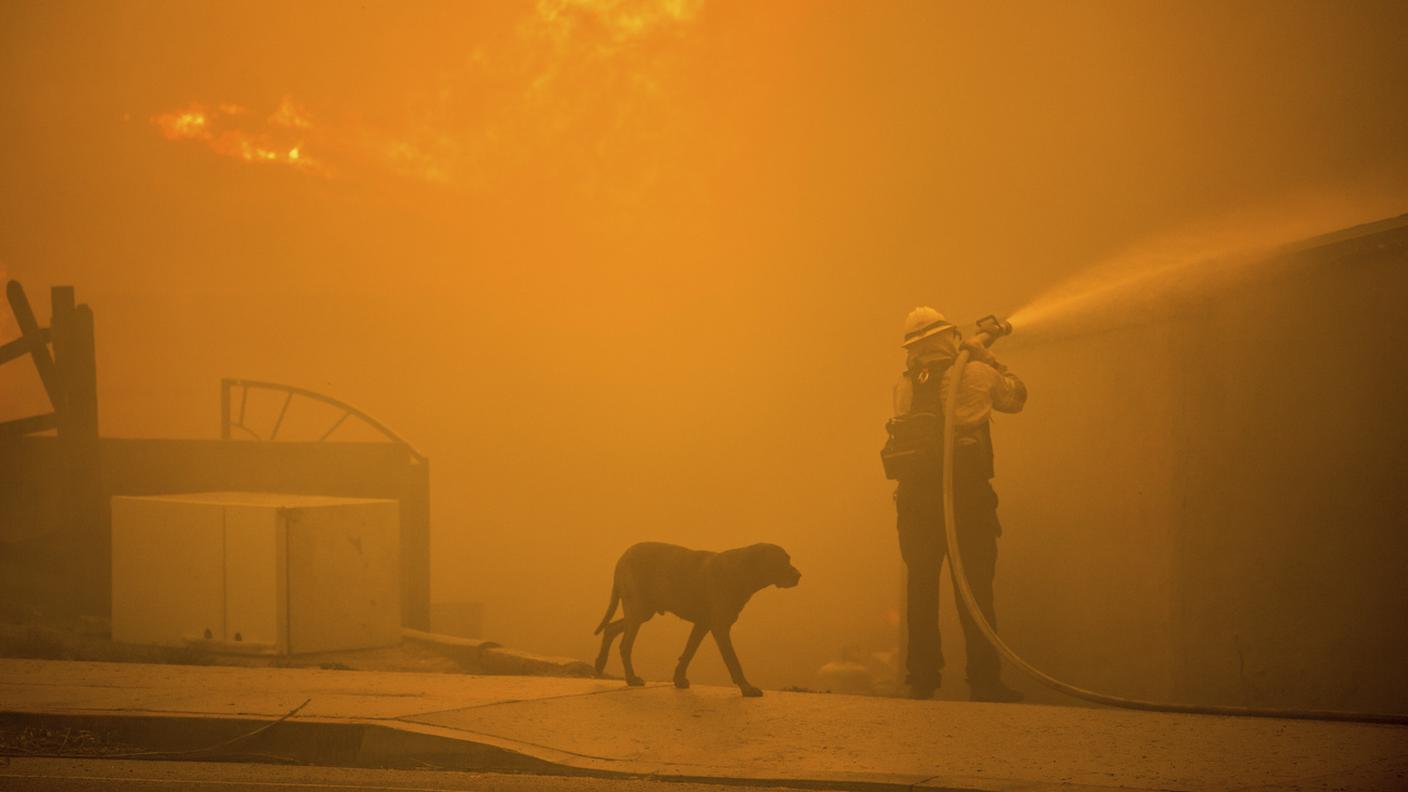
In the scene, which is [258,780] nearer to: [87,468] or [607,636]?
[607,636]

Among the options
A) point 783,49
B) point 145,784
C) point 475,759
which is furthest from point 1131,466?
point 783,49

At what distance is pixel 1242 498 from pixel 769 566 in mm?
2520

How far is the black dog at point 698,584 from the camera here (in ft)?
27.1

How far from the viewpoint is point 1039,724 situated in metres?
7.19

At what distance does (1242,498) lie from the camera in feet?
25.3

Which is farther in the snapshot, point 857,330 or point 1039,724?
point 857,330

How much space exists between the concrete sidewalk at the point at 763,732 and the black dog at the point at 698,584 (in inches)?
13.3

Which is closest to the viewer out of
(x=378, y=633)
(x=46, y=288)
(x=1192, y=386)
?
(x=1192, y=386)

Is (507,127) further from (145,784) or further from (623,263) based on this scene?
(145,784)

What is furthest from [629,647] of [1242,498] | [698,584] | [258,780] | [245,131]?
[245,131]

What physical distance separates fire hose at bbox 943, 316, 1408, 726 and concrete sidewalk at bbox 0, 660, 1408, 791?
0.07m

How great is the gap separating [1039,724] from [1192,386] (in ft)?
7.09

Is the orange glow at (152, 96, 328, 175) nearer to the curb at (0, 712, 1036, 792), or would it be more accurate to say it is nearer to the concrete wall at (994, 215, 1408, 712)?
the concrete wall at (994, 215, 1408, 712)

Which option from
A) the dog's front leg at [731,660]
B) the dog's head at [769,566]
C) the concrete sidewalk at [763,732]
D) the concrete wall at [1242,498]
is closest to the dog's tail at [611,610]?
the concrete sidewalk at [763,732]
